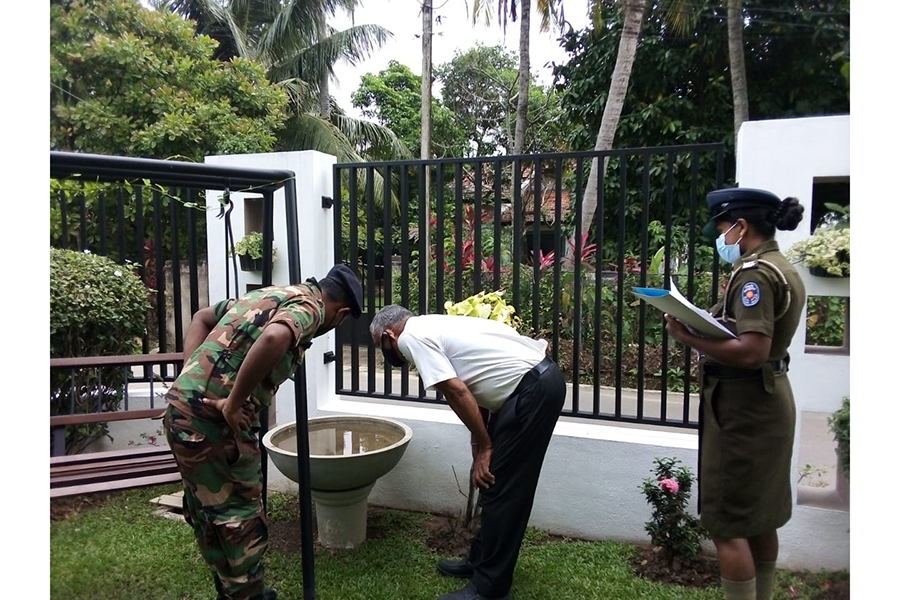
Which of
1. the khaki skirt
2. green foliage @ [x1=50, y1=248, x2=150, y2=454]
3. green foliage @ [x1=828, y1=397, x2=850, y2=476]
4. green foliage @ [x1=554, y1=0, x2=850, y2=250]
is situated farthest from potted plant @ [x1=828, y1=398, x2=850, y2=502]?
green foliage @ [x1=554, y1=0, x2=850, y2=250]

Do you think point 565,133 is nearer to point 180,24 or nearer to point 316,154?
point 180,24

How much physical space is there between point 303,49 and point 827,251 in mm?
14110

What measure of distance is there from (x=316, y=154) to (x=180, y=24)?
5.43 m

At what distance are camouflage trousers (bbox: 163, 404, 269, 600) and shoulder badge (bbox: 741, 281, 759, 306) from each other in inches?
76.6

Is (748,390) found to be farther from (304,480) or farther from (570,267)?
(570,267)

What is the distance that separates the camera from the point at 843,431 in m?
2.61

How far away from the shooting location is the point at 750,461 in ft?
7.33

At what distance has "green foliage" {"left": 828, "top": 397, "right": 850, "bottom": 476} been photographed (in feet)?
8.50

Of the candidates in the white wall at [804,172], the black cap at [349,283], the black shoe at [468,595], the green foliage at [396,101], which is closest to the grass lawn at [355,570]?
the black shoe at [468,595]

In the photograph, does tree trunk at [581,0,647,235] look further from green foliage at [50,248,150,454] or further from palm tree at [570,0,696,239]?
green foliage at [50,248,150,454]

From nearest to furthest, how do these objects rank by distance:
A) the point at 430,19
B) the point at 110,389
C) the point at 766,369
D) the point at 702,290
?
1. the point at 766,369
2. the point at 110,389
3. the point at 702,290
4. the point at 430,19

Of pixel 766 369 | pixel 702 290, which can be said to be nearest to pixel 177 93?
pixel 702 290

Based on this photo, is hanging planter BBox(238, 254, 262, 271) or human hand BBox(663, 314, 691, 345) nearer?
human hand BBox(663, 314, 691, 345)

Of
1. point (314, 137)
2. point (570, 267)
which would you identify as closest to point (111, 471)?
point (570, 267)
